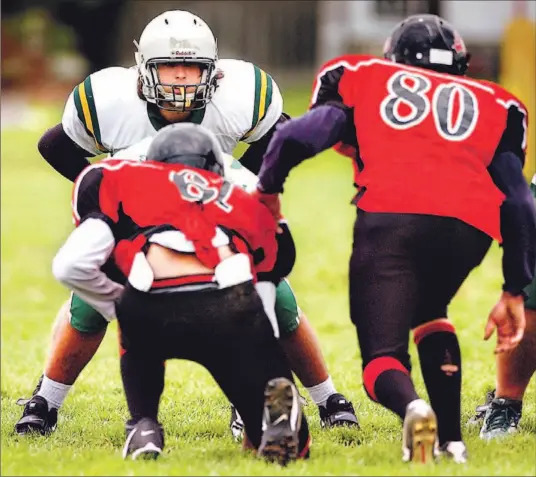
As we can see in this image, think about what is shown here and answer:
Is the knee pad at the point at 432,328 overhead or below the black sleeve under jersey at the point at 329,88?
below

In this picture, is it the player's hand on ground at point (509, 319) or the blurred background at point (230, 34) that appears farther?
the blurred background at point (230, 34)

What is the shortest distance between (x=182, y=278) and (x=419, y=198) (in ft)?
2.74

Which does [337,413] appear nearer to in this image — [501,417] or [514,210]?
[501,417]

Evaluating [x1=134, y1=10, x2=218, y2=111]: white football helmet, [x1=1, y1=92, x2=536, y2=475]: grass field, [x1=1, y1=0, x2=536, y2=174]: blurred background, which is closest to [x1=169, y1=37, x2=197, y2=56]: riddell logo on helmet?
[x1=134, y1=10, x2=218, y2=111]: white football helmet

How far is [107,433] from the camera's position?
5.45m

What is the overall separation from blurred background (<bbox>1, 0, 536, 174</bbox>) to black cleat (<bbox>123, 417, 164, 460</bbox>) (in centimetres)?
2351

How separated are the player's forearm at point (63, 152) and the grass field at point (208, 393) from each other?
1.05 metres

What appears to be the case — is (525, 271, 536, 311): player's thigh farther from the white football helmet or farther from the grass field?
the white football helmet

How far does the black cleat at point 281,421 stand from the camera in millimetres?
4461

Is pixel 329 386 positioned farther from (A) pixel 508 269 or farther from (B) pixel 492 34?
(B) pixel 492 34

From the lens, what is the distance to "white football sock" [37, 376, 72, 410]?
5.56 metres

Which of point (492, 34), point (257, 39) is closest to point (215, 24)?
point (257, 39)

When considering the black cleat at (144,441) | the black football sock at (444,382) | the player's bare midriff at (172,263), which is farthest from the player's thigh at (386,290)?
the black cleat at (144,441)

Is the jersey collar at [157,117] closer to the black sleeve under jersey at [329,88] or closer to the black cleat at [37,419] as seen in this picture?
the black sleeve under jersey at [329,88]
